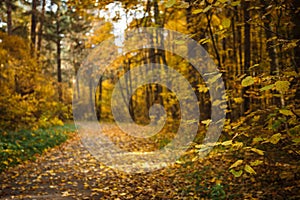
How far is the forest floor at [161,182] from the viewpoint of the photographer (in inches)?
217

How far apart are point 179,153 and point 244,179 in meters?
3.78

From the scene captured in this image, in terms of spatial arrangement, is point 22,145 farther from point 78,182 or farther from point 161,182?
point 161,182

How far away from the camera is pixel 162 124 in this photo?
16672 mm

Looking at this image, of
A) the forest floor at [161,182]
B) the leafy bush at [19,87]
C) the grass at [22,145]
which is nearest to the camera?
the forest floor at [161,182]

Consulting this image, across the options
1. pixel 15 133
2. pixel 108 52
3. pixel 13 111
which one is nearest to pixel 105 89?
pixel 108 52

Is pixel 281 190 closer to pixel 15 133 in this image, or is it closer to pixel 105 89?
pixel 15 133

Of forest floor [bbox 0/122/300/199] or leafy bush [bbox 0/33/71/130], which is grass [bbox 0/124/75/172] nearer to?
forest floor [bbox 0/122/300/199]

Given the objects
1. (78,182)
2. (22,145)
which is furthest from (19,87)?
(78,182)

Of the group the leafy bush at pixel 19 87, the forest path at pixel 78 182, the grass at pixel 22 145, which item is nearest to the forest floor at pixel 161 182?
the forest path at pixel 78 182

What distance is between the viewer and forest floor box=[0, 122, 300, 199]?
5.52 meters

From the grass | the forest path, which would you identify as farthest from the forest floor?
the grass

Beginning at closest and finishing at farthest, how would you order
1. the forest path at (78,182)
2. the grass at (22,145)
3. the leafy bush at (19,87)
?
the forest path at (78,182), the grass at (22,145), the leafy bush at (19,87)

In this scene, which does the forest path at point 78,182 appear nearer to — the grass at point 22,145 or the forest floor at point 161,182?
the forest floor at point 161,182

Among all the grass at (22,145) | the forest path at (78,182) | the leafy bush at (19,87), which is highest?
the leafy bush at (19,87)
